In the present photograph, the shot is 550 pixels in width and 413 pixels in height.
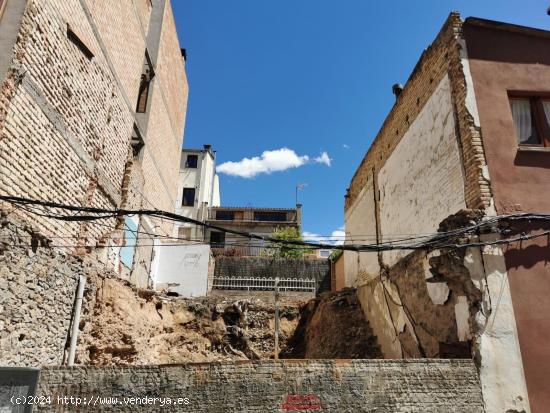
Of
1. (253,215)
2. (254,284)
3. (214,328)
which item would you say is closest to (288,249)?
(254,284)

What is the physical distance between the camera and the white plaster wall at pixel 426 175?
7.40 metres

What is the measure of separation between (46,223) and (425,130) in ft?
24.6

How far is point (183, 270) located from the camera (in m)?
14.8

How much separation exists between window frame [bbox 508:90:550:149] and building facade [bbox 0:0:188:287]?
697 cm

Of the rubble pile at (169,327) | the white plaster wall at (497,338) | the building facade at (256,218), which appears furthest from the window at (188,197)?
the white plaster wall at (497,338)

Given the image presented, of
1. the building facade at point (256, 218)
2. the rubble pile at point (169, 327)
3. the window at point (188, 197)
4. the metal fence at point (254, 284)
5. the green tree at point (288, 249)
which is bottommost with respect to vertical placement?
the rubble pile at point (169, 327)

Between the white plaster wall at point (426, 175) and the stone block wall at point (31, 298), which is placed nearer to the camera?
the stone block wall at point (31, 298)

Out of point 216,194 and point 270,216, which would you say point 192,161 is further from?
point 270,216

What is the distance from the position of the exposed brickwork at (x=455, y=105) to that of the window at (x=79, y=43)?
716 cm

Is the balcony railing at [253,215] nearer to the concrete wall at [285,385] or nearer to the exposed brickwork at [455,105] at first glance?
A: the exposed brickwork at [455,105]

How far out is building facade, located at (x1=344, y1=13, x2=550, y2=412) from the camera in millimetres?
5938

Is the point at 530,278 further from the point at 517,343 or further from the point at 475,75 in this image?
the point at 475,75

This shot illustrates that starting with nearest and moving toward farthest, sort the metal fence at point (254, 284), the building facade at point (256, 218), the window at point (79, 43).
A: the window at point (79, 43)
the metal fence at point (254, 284)
the building facade at point (256, 218)

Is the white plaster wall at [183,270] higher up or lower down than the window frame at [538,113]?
lower down
